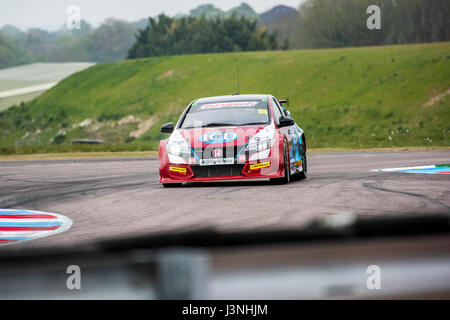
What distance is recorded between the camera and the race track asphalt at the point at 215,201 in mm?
6602

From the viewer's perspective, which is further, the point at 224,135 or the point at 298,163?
the point at 298,163

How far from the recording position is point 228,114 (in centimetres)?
1158

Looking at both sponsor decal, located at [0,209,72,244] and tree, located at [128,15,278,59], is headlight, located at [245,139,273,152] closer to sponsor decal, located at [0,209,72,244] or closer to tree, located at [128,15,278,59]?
sponsor decal, located at [0,209,72,244]

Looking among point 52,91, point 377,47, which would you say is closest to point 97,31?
point 52,91

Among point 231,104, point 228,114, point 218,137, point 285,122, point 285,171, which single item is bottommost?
point 285,171

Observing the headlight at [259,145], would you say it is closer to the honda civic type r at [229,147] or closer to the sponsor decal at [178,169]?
the honda civic type r at [229,147]

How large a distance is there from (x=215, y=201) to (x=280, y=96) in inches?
1820

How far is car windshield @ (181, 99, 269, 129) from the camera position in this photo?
37.1 ft

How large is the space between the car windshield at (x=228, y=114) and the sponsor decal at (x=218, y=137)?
0.40 metres

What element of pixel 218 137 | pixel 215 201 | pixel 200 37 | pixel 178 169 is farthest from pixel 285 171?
pixel 200 37

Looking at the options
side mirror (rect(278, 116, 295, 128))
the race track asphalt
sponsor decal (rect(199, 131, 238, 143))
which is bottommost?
the race track asphalt

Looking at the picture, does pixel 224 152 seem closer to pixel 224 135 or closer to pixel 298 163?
pixel 224 135

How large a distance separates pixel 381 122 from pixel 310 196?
39.0 meters

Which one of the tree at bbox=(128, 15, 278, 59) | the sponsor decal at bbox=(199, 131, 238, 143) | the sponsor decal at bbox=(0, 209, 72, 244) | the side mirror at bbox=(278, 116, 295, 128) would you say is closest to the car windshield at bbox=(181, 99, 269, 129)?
the side mirror at bbox=(278, 116, 295, 128)
